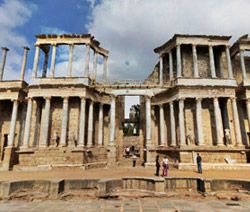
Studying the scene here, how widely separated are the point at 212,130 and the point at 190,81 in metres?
6.33

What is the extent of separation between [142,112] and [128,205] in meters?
20.9

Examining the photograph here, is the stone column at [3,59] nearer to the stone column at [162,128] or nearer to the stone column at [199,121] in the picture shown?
the stone column at [162,128]

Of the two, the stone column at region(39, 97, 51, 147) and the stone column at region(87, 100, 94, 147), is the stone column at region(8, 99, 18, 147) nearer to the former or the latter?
the stone column at region(39, 97, 51, 147)

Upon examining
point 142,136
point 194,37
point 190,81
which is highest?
point 194,37

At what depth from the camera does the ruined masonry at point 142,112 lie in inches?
813

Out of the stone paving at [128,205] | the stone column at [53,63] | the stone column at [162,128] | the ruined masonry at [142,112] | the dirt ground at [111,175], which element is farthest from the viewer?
the stone column at [53,63]

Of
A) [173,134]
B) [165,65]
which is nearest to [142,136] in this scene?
[173,134]

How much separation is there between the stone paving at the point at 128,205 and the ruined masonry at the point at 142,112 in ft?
38.1

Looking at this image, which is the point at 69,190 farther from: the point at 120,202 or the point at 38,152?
the point at 38,152

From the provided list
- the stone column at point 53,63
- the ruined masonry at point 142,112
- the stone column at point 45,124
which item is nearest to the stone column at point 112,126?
the ruined masonry at point 142,112

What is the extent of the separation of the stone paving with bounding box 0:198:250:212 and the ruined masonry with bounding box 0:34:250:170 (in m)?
11.6

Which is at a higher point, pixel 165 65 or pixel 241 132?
pixel 165 65

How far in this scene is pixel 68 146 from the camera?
21984 mm

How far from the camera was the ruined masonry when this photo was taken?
20656 millimetres
